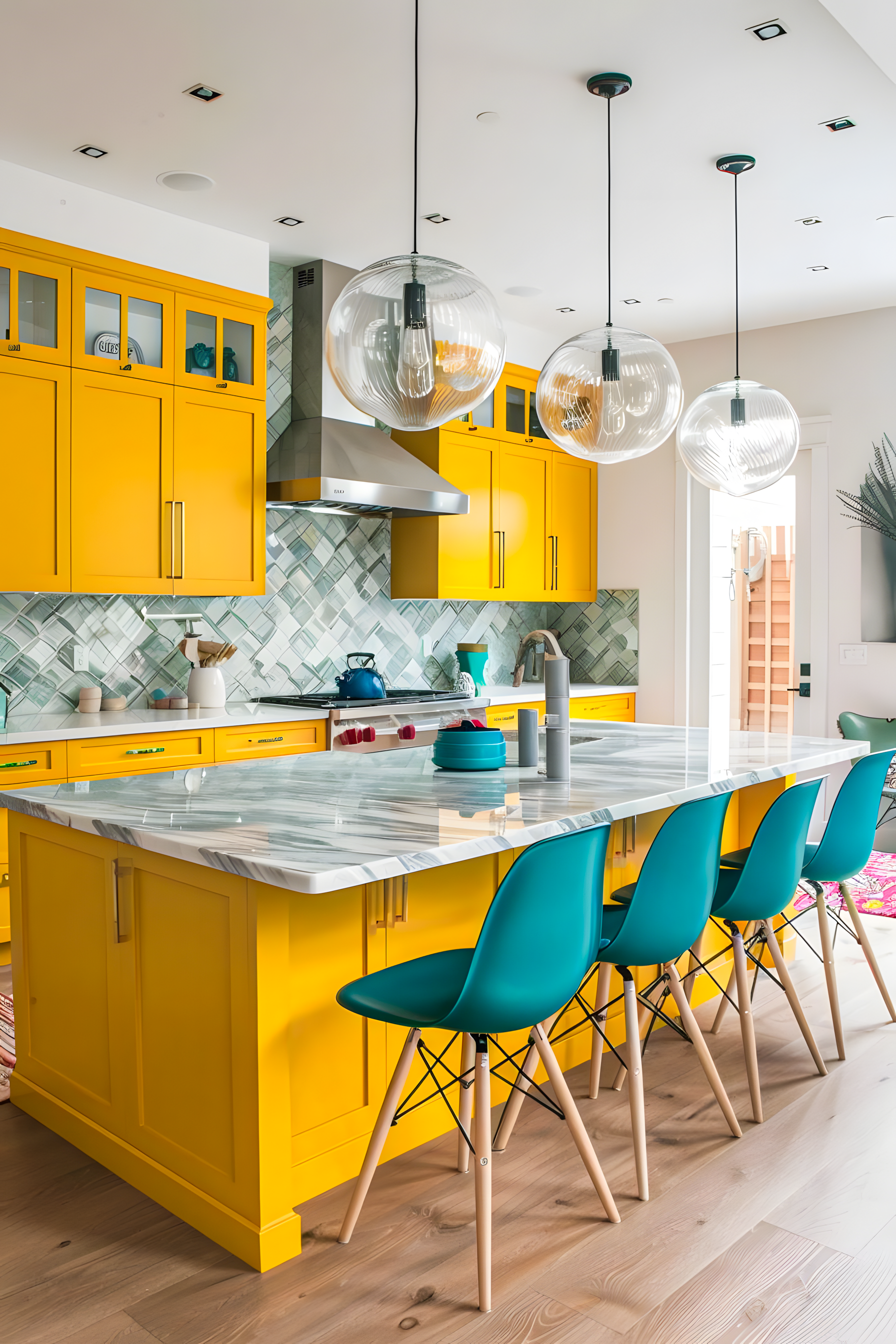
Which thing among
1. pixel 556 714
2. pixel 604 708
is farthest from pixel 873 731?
pixel 556 714

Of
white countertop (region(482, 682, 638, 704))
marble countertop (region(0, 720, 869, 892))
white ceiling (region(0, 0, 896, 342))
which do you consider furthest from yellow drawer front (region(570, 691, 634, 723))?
marble countertop (region(0, 720, 869, 892))

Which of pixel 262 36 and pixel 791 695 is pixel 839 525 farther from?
pixel 262 36

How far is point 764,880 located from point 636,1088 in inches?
26.1

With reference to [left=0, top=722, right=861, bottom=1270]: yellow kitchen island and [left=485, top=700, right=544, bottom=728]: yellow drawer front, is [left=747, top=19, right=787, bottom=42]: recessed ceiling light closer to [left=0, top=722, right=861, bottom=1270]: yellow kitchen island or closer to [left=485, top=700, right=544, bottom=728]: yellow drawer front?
[left=0, top=722, right=861, bottom=1270]: yellow kitchen island

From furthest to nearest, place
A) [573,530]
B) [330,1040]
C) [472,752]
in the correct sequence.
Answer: [573,530] < [472,752] < [330,1040]

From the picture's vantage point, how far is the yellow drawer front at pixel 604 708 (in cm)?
604

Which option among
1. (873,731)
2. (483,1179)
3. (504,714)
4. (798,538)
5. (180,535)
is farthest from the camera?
(798,538)

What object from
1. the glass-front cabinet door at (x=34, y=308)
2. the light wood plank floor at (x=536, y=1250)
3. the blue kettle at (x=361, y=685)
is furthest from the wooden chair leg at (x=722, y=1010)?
the glass-front cabinet door at (x=34, y=308)

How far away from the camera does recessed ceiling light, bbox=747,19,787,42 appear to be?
2.83 m

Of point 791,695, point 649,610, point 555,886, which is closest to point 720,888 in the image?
point 555,886

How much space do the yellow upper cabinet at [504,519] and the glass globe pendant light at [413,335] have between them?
3.41 meters

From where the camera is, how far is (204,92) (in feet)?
10.6

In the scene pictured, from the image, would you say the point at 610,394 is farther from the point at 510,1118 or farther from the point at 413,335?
the point at 510,1118

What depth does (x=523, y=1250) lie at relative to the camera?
6.51ft
